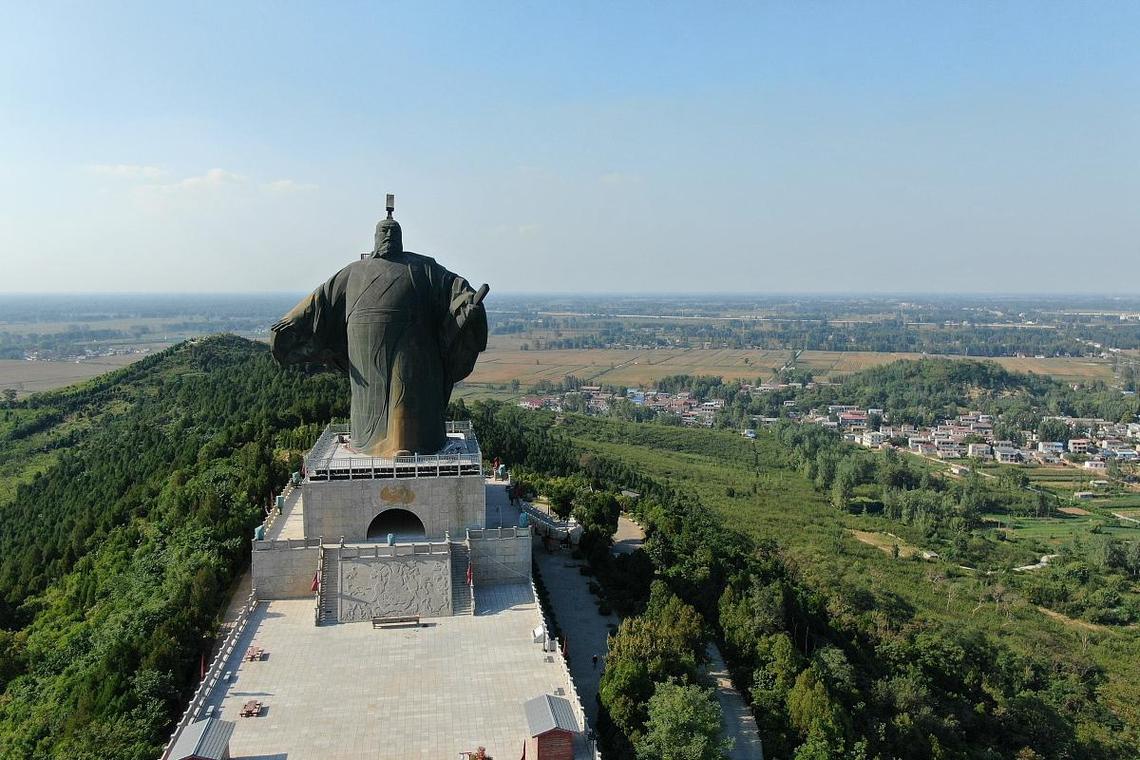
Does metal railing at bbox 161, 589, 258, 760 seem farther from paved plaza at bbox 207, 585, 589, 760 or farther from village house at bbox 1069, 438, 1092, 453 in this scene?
village house at bbox 1069, 438, 1092, 453

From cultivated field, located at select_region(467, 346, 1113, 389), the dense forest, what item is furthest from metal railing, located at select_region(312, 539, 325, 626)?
cultivated field, located at select_region(467, 346, 1113, 389)

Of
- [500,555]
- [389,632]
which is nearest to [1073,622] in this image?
[500,555]

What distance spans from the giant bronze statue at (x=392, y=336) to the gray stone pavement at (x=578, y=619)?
484cm

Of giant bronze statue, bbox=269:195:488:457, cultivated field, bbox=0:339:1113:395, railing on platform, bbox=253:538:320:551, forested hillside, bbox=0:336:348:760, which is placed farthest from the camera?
cultivated field, bbox=0:339:1113:395

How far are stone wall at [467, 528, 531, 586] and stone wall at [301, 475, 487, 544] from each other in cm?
49

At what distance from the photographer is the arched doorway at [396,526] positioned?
1925 cm

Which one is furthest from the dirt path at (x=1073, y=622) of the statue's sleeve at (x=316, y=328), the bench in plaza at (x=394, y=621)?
the statue's sleeve at (x=316, y=328)

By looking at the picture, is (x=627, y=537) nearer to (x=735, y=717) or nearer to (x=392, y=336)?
(x=735, y=717)

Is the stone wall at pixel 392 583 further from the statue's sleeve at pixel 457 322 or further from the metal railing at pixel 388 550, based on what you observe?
the statue's sleeve at pixel 457 322

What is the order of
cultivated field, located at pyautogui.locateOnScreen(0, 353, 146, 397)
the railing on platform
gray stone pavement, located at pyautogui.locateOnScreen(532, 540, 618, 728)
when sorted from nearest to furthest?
1. gray stone pavement, located at pyautogui.locateOnScreen(532, 540, 618, 728)
2. the railing on platform
3. cultivated field, located at pyautogui.locateOnScreen(0, 353, 146, 397)

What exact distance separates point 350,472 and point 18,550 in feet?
51.3

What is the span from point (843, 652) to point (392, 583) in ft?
34.7

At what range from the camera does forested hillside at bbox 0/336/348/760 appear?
1438cm

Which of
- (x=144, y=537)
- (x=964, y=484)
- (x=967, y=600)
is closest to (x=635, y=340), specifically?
(x=964, y=484)
